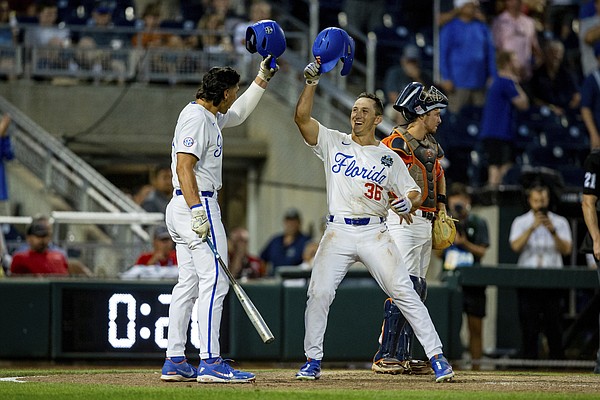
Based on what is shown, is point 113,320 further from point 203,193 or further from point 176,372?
point 203,193

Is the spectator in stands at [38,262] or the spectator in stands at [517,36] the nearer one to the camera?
the spectator in stands at [38,262]

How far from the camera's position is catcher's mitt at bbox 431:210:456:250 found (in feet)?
31.0

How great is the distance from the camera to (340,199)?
873 cm

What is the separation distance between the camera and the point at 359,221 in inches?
343

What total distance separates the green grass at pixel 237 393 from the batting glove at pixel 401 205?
45.0 inches

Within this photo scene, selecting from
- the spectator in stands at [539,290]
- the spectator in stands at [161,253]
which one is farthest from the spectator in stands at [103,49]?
the spectator in stands at [539,290]

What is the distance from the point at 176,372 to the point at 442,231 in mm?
2178

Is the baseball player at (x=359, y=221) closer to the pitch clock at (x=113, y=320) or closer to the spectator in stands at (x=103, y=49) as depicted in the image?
the pitch clock at (x=113, y=320)

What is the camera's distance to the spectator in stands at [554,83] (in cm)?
1798

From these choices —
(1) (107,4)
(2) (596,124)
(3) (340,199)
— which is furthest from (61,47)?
(3) (340,199)

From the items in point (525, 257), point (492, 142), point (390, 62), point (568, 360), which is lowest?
point (568, 360)

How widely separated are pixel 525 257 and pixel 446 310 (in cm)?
119

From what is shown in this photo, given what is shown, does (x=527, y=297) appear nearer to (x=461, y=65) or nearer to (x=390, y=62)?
(x=461, y=65)

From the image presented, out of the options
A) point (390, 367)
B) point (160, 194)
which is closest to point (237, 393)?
point (390, 367)
